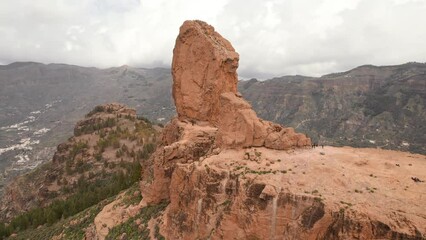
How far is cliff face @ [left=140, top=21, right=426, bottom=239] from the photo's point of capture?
32188 millimetres

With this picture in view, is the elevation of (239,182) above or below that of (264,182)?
below

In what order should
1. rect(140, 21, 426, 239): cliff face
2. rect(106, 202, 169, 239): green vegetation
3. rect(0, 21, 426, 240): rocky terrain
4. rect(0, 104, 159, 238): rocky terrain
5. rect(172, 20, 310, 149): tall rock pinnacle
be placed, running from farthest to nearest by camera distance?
1. rect(0, 104, 159, 238): rocky terrain
2. rect(172, 20, 310, 149): tall rock pinnacle
3. rect(106, 202, 169, 239): green vegetation
4. rect(0, 21, 426, 240): rocky terrain
5. rect(140, 21, 426, 239): cliff face

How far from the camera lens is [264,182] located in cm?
3800

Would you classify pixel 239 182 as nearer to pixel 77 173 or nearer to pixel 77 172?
pixel 77 173

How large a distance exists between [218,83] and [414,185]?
107 ft

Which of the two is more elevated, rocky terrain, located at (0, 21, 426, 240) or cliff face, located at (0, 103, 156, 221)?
rocky terrain, located at (0, 21, 426, 240)

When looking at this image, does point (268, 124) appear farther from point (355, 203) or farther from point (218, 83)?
point (355, 203)

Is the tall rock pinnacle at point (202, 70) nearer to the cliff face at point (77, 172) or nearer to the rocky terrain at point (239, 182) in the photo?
the rocky terrain at point (239, 182)

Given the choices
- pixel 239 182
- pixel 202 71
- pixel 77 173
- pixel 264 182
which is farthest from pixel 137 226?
pixel 77 173

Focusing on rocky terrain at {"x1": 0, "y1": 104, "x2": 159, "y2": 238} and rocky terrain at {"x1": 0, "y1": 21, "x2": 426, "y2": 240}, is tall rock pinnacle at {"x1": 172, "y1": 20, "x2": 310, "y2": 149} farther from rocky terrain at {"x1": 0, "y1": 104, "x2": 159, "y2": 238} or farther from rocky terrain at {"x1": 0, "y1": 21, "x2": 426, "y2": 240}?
rocky terrain at {"x1": 0, "y1": 104, "x2": 159, "y2": 238}

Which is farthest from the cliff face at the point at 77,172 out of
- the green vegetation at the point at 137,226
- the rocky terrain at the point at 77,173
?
the green vegetation at the point at 137,226

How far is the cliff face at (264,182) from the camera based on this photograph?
106 ft

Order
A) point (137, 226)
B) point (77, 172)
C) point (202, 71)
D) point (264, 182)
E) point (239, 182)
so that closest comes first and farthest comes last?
point (264, 182), point (239, 182), point (137, 226), point (202, 71), point (77, 172)

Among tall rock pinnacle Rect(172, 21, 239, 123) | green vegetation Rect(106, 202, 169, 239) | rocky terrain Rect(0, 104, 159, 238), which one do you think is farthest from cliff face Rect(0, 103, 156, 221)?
tall rock pinnacle Rect(172, 21, 239, 123)
